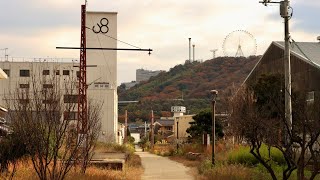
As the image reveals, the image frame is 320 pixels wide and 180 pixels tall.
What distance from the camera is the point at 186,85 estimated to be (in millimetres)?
115500

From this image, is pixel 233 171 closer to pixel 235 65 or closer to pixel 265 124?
pixel 265 124

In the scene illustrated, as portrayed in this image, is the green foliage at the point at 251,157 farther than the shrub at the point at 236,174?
Yes

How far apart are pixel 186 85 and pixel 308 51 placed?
73450 mm

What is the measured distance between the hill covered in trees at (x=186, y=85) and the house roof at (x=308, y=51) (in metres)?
50.2

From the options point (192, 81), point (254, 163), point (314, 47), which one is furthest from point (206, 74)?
point (254, 163)

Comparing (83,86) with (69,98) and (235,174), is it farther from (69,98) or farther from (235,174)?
(69,98)

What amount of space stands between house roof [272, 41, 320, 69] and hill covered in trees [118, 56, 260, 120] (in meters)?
50.2

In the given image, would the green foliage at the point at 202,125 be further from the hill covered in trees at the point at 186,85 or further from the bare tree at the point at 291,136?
the hill covered in trees at the point at 186,85

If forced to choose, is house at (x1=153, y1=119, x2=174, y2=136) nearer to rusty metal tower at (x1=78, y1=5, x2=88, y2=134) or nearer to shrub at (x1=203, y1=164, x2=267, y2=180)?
rusty metal tower at (x1=78, y1=5, x2=88, y2=134)

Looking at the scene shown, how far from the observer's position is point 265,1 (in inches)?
755

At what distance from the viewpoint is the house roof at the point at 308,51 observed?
37.7 meters

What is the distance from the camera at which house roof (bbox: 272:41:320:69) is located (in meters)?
37.7

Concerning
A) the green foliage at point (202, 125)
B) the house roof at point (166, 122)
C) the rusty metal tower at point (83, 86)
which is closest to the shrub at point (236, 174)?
the rusty metal tower at point (83, 86)

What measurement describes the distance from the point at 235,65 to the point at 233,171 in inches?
3424
